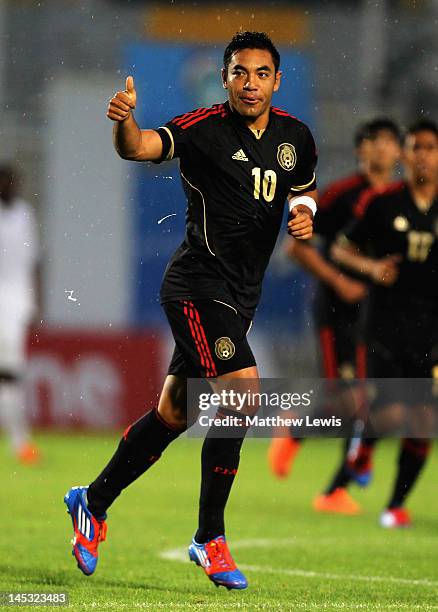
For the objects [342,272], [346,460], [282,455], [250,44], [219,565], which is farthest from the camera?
[282,455]

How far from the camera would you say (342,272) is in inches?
363

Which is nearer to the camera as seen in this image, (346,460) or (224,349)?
(224,349)

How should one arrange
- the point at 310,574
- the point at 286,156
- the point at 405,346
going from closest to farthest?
the point at 286,156, the point at 310,574, the point at 405,346

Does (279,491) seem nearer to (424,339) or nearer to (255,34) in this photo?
(424,339)

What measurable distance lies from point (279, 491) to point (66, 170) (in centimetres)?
719

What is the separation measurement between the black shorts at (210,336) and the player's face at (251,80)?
77 centimetres

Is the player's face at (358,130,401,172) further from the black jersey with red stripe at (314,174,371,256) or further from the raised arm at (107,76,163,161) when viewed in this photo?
the raised arm at (107,76,163,161)

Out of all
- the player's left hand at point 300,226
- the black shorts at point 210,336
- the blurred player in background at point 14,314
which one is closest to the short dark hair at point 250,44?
the player's left hand at point 300,226

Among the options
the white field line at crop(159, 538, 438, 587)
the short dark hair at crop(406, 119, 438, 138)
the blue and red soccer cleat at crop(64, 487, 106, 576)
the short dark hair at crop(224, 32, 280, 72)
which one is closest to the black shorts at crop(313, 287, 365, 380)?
the short dark hair at crop(406, 119, 438, 138)

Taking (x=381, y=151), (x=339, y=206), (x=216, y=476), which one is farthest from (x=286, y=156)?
(x=339, y=206)

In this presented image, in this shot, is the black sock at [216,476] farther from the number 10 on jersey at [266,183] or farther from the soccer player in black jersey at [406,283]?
the soccer player in black jersey at [406,283]

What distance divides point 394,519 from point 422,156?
6.80 feet

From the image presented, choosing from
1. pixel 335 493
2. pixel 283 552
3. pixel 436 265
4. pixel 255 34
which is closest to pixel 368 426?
pixel 335 493

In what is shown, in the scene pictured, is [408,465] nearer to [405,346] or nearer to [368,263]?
[405,346]
